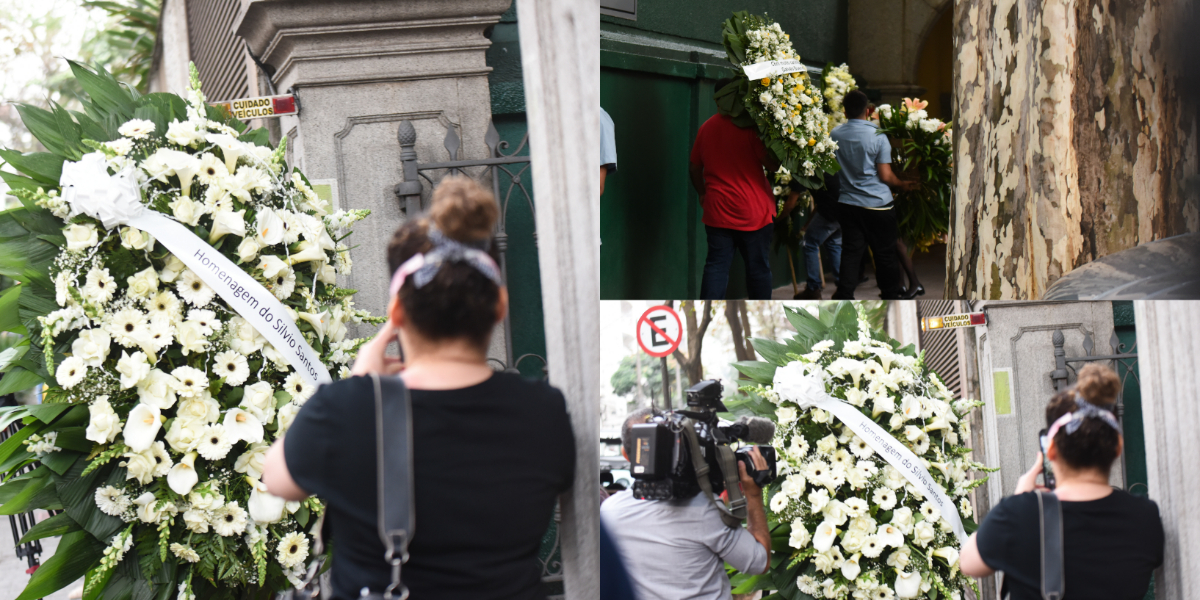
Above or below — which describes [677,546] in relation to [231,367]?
below

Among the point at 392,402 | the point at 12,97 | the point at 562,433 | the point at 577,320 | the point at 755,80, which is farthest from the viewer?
the point at 755,80

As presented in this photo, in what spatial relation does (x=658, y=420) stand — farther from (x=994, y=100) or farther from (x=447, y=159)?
(x=994, y=100)

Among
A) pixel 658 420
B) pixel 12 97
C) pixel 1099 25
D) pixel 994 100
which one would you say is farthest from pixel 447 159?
pixel 1099 25

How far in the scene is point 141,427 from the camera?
147 centimetres

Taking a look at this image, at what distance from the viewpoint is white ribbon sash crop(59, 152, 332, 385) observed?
1455mm

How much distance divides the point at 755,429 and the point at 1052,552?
2.28ft

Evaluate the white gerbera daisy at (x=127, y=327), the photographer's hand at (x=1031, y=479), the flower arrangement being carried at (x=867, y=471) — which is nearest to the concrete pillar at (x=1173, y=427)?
the photographer's hand at (x=1031, y=479)

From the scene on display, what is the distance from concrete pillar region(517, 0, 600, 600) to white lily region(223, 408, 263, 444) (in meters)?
0.59

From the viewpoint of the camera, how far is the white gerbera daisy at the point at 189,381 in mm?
1487

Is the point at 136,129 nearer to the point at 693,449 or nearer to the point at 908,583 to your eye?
the point at 693,449

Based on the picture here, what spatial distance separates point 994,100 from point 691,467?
48.4 inches

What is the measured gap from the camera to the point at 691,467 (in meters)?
1.96

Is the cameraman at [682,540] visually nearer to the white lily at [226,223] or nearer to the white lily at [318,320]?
the white lily at [318,320]

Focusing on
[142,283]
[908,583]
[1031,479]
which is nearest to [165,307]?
[142,283]
